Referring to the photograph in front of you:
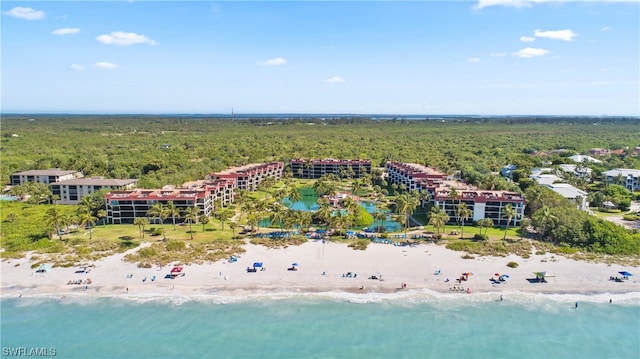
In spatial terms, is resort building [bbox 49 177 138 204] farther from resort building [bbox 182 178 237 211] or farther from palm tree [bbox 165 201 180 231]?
palm tree [bbox 165 201 180 231]

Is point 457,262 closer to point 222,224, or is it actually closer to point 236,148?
point 222,224

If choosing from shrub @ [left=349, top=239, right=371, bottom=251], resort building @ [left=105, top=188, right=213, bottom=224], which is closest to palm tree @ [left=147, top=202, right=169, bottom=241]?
resort building @ [left=105, top=188, right=213, bottom=224]

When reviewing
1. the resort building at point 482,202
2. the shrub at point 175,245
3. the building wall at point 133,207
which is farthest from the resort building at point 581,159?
the shrub at point 175,245

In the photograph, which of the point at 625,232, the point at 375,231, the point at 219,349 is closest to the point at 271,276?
the point at 219,349

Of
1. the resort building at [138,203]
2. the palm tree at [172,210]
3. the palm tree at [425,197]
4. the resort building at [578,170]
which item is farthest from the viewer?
the resort building at [578,170]

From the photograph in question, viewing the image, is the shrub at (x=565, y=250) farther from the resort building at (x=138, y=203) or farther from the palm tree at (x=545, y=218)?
the resort building at (x=138, y=203)

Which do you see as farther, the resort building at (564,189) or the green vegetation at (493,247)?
the resort building at (564,189)

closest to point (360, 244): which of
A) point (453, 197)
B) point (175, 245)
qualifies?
point (453, 197)
